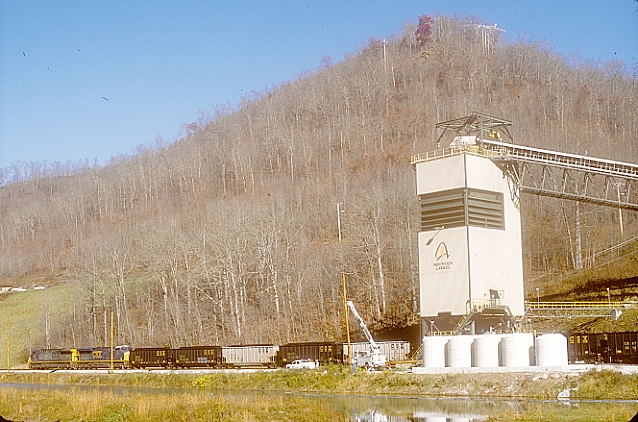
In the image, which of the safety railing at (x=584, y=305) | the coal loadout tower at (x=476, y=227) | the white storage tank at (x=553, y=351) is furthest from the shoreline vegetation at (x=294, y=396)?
the safety railing at (x=584, y=305)

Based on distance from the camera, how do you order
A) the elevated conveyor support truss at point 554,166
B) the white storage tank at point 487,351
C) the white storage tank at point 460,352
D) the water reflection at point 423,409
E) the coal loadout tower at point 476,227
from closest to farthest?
the water reflection at point 423,409
the white storage tank at point 487,351
the white storage tank at point 460,352
the coal loadout tower at point 476,227
the elevated conveyor support truss at point 554,166

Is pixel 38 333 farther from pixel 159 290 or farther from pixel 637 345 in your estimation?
pixel 637 345

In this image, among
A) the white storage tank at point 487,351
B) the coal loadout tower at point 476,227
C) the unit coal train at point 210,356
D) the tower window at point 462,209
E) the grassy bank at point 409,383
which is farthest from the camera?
the unit coal train at point 210,356

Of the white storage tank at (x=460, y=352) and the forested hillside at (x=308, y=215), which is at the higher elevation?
the forested hillside at (x=308, y=215)

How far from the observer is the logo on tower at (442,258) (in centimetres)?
6631

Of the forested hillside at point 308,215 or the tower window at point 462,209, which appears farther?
the forested hillside at point 308,215

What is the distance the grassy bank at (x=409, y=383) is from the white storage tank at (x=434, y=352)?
2418 millimetres

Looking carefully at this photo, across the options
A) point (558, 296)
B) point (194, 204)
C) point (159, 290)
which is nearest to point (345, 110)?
point (194, 204)

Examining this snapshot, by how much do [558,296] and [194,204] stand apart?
301ft

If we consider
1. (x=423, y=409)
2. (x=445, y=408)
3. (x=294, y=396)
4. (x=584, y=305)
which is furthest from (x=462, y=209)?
(x=423, y=409)

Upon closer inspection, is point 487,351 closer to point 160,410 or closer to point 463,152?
point 463,152

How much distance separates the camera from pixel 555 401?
46.6m

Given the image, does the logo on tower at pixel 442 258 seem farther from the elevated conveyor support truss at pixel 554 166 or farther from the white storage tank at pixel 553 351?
the white storage tank at pixel 553 351

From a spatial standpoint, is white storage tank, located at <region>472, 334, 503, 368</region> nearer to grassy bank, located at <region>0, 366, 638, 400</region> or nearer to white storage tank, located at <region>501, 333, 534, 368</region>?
white storage tank, located at <region>501, 333, 534, 368</region>
